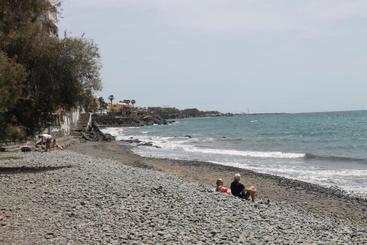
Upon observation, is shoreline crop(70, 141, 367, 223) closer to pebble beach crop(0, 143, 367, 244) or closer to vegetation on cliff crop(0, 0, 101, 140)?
pebble beach crop(0, 143, 367, 244)

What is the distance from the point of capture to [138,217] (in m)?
11.4

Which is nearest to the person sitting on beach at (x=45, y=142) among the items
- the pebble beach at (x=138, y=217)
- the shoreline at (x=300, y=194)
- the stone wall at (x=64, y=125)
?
the stone wall at (x=64, y=125)

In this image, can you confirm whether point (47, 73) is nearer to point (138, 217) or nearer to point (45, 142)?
point (138, 217)

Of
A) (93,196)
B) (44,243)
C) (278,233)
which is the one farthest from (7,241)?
(278,233)

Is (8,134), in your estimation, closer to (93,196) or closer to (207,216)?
(93,196)

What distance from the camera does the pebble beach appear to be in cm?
1004

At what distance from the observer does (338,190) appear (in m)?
22.0

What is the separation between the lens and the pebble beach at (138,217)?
1004 centimetres

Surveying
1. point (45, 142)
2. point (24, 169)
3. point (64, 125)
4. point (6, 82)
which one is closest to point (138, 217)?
point (6, 82)

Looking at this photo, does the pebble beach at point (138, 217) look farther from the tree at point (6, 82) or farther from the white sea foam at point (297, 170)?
the white sea foam at point (297, 170)

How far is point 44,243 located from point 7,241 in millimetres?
636

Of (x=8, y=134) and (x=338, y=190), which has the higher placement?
(x=8, y=134)

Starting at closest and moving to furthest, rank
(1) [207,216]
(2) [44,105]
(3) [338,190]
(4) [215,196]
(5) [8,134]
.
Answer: (1) [207,216] < (4) [215,196] < (5) [8,134] < (2) [44,105] < (3) [338,190]

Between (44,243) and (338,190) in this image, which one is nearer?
(44,243)
